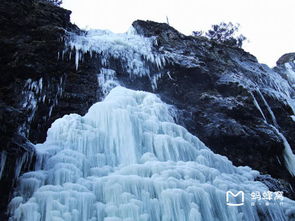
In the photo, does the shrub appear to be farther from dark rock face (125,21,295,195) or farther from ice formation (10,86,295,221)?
ice formation (10,86,295,221)

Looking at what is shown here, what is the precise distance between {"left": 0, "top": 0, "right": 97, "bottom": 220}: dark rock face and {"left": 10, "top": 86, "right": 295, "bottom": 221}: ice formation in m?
2.47

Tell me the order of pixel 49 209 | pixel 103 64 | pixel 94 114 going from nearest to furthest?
pixel 49 209 < pixel 94 114 < pixel 103 64

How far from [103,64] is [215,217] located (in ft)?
26.6

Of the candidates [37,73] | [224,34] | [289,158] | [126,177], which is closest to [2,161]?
[126,177]

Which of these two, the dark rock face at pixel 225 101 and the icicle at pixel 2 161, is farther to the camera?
the dark rock face at pixel 225 101

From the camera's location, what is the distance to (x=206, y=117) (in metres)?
11.8

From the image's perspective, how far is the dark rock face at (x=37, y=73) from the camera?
974 cm

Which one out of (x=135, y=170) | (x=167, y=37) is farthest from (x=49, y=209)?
(x=167, y=37)

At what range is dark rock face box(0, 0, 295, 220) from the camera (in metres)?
10.1

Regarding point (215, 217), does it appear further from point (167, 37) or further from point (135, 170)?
point (167, 37)

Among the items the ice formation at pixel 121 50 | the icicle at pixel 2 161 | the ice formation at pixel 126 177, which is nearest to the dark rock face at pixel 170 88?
the ice formation at pixel 121 50

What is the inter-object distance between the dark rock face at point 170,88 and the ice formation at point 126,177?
7.81 feet

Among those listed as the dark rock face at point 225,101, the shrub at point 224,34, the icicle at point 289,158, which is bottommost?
the icicle at point 289,158

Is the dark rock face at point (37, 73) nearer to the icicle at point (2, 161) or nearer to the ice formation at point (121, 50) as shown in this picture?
the ice formation at point (121, 50)
